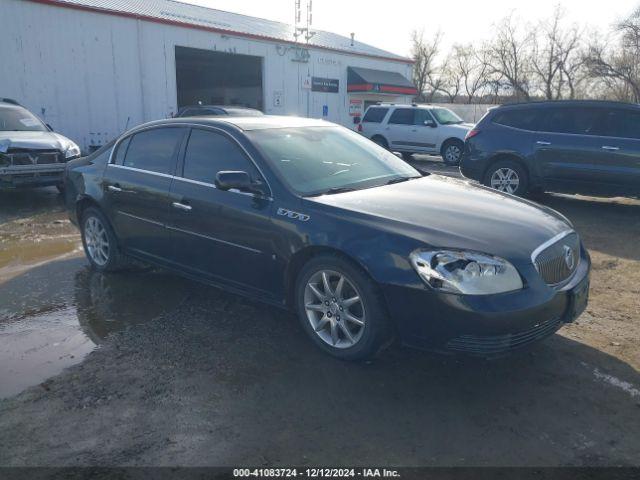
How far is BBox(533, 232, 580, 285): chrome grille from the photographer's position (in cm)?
341

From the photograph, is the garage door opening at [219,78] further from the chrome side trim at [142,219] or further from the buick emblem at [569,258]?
the buick emblem at [569,258]

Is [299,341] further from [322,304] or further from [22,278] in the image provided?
[22,278]

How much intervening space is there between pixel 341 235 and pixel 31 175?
25.7ft

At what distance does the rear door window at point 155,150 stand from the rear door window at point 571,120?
21.6 ft

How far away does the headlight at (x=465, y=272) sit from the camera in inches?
126

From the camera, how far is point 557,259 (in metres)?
3.57

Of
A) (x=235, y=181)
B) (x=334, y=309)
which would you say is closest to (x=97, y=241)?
(x=235, y=181)

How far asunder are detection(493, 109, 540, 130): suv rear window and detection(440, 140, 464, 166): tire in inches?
261

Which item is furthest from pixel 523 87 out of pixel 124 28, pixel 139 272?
pixel 139 272

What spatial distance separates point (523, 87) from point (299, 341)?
46489 millimetres

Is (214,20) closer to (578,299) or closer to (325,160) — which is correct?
(325,160)

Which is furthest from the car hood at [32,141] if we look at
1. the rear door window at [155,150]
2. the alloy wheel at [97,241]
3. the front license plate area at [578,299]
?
Result: the front license plate area at [578,299]

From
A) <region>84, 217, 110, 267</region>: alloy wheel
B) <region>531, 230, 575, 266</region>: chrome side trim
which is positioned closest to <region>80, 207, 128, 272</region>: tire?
<region>84, 217, 110, 267</region>: alloy wheel

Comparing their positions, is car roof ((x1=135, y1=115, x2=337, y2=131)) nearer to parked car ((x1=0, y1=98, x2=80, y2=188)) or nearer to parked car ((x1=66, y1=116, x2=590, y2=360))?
parked car ((x1=66, y1=116, x2=590, y2=360))
